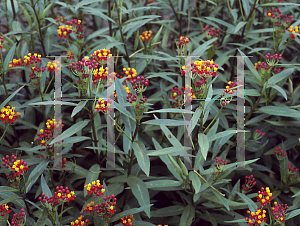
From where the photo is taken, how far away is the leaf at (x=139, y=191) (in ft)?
6.86

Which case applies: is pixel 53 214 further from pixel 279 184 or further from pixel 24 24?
pixel 24 24

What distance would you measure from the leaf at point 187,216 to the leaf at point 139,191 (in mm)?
382

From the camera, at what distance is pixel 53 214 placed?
6.27 ft

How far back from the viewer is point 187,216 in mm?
2336

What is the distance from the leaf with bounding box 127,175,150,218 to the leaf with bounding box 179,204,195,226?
382 millimetres

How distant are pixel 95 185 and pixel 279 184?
1.79 meters

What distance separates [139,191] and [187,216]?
466 millimetres

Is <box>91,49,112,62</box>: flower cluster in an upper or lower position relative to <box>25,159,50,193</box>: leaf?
upper

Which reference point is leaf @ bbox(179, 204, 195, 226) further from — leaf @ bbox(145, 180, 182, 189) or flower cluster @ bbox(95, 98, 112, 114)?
flower cluster @ bbox(95, 98, 112, 114)

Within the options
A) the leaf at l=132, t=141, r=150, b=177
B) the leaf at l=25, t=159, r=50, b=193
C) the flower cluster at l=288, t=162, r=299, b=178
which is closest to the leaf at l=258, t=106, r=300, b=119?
the flower cluster at l=288, t=162, r=299, b=178

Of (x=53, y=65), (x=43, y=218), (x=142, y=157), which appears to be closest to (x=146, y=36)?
(x=53, y=65)

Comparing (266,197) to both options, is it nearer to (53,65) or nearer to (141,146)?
(141,146)

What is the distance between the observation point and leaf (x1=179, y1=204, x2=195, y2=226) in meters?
2.27

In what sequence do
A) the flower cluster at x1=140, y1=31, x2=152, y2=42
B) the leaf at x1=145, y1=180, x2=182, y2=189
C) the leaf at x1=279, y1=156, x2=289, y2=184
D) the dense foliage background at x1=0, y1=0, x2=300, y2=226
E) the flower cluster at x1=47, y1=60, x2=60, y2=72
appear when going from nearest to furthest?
the dense foliage background at x1=0, y1=0, x2=300, y2=226, the leaf at x1=145, y1=180, x2=182, y2=189, the flower cluster at x1=47, y1=60, x2=60, y2=72, the leaf at x1=279, y1=156, x2=289, y2=184, the flower cluster at x1=140, y1=31, x2=152, y2=42
